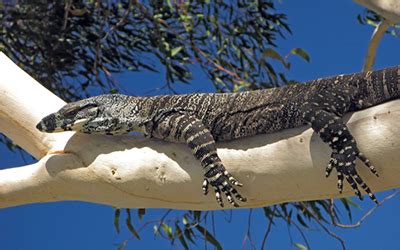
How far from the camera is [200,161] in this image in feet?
10.9

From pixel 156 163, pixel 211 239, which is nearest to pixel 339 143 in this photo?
pixel 156 163

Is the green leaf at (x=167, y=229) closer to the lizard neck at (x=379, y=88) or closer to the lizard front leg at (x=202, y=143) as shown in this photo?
the lizard front leg at (x=202, y=143)

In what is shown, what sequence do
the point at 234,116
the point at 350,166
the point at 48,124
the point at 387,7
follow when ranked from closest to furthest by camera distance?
the point at 350,166
the point at 234,116
the point at 48,124
the point at 387,7

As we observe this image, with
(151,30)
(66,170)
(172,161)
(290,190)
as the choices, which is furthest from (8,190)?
(151,30)

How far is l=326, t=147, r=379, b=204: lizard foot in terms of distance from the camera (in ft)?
9.75

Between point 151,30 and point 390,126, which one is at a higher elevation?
point 151,30

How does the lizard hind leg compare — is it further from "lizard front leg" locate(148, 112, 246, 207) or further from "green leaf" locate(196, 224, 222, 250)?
"green leaf" locate(196, 224, 222, 250)

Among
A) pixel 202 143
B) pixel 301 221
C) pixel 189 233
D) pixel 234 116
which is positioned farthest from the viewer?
pixel 301 221

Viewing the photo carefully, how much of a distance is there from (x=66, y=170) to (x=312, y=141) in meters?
1.17

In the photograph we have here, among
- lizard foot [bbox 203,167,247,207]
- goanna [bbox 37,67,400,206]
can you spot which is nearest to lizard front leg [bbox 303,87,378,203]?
goanna [bbox 37,67,400,206]

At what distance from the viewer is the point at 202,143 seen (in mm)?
3328

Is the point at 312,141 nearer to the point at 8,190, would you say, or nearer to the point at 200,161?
the point at 200,161

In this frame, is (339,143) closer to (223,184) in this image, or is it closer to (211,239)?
(223,184)

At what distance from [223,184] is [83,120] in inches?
33.3
